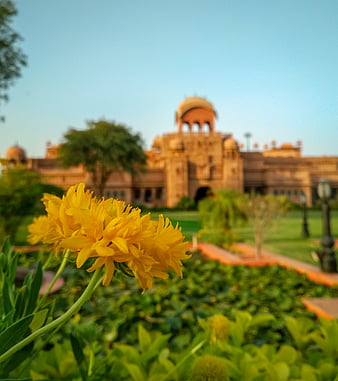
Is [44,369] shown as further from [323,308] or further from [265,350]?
[323,308]

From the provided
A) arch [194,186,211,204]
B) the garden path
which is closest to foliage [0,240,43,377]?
the garden path

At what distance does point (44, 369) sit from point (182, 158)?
68.7ft

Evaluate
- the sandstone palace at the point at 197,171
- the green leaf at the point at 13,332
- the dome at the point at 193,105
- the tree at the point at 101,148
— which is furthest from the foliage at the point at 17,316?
the dome at the point at 193,105

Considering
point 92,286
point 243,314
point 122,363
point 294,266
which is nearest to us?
point 92,286

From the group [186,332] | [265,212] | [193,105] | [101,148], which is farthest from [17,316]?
[193,105]

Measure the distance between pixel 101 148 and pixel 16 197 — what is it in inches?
528

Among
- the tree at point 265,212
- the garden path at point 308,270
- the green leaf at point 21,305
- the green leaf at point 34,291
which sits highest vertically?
the green leaf at point 34,291

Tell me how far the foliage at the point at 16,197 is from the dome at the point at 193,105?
20.9 m

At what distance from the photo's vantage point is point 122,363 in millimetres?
836

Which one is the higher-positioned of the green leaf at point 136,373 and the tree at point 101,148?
the tree at point 101,148

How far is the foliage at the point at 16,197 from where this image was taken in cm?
496

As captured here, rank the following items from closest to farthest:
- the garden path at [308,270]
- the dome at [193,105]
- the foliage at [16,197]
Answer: the garden path at [308,270]
the foliage at [16,197]
the dome at [193,105]

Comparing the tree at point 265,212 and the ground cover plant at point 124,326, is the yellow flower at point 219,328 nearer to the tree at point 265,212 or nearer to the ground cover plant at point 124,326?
the ground cover plant at point 124,326

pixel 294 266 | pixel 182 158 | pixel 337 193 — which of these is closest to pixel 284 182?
pixel 337 193
